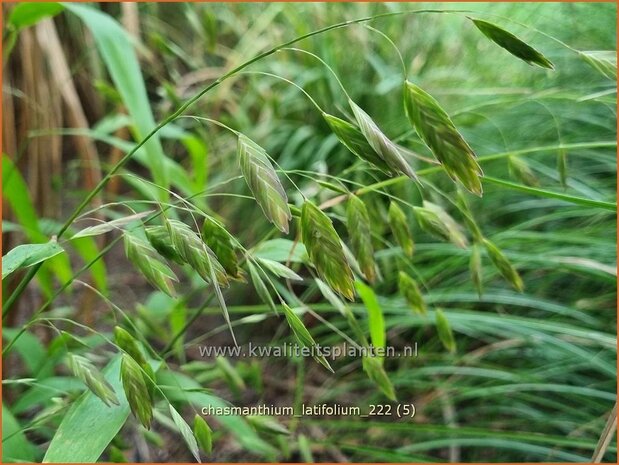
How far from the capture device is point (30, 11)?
1.94ft

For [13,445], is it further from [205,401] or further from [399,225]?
[399,225]

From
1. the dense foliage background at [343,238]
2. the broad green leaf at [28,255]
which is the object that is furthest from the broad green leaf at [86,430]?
the broad green leaf at [28,255]

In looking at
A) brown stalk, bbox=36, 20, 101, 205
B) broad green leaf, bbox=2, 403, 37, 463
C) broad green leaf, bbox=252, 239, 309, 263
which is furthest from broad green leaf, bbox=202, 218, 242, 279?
brown stalk, bbox=36, 20, 101, 205

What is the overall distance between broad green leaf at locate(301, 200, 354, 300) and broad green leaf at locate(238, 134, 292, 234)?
0.08 feet

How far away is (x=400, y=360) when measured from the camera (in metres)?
0.89

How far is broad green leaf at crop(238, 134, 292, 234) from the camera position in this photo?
329 mm

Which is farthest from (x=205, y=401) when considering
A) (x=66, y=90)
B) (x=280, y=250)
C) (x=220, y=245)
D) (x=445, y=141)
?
(x=66, y=90)

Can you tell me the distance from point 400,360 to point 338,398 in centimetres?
10

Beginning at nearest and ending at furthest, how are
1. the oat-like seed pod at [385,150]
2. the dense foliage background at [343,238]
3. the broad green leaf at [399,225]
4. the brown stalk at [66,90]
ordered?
the oat-like seed pod at [385,150], the broad green leaf at [399,225], the dense foliage background at [343,238], the brown stalk at [66,90]

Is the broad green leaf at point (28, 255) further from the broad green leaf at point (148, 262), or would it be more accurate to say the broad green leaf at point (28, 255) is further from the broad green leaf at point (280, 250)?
the broad green leaf at point (280, 250)

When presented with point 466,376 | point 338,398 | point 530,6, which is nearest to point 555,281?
point 466,376

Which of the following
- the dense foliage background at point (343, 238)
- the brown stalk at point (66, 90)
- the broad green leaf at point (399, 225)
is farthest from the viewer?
the brown stalk at point (66, 90)

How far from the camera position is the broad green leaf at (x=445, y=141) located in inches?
12.9

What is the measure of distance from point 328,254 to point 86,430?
0.21 meters
